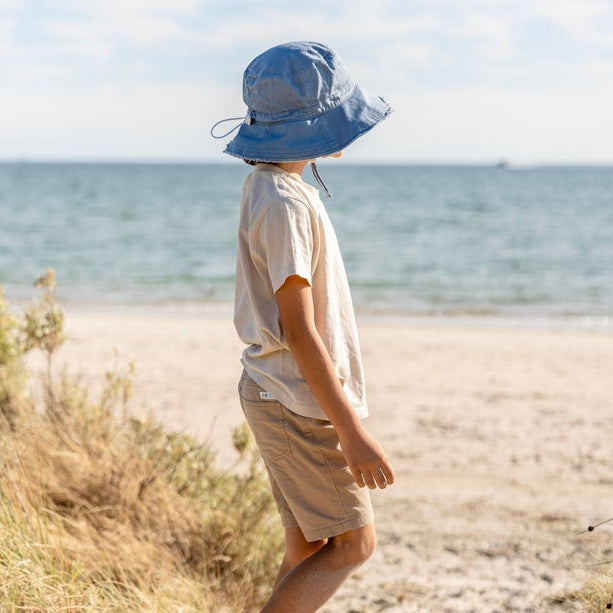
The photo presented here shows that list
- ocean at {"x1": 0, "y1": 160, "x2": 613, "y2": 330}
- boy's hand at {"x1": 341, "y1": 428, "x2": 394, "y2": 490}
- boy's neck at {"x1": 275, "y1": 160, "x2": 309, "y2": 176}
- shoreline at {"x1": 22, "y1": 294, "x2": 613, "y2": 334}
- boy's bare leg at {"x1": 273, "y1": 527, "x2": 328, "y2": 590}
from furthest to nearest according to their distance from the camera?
ocean at {"x1": 0, "y1": 160, "x2": 613, "y2": 330}
shoreline at {"x1": 22, "y1": 294, "x2": 613, "y2": 334}
boy's bare leg at {"x1": 273, "y1": 527, "x2": 328, "y2": 590}
boy's neck at {"x1": 275, "y1": 160, "x2": 309, "y2": 176}
boy's hand at {"x1": 341, "y1": 428, "x2": 394, "y2": 490}

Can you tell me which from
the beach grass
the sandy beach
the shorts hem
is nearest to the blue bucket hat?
the shorts hem

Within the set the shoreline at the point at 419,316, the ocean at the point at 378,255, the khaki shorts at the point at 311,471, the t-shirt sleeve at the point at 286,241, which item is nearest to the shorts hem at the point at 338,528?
the khaki shorts at the point at 311,471

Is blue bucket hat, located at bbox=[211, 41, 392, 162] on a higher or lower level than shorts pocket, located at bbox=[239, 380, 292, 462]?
higher

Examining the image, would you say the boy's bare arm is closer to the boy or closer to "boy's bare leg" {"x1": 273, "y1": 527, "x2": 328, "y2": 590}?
the boy

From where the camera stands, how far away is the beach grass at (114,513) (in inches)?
110

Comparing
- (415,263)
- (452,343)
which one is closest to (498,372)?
(452,343)

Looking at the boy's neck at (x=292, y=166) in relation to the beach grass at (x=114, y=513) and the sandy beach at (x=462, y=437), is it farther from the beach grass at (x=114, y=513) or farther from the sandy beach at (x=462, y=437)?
the sandy beach at (x=462, y=437)

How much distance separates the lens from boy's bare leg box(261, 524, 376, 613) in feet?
7.60

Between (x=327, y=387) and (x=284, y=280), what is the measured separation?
284 millimetres

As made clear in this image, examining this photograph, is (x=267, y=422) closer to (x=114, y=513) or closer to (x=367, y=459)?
(x=367, y=459)

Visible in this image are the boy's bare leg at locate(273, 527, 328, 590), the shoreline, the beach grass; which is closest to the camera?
the boy's bare leg at locate(273, 527, 328, 590)

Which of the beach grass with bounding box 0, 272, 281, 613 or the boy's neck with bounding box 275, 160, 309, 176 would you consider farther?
the beach grass with bounding box 0, 272, 281, 613

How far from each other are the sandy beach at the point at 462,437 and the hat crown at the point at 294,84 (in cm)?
186

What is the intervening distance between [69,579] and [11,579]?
0.30 meters
